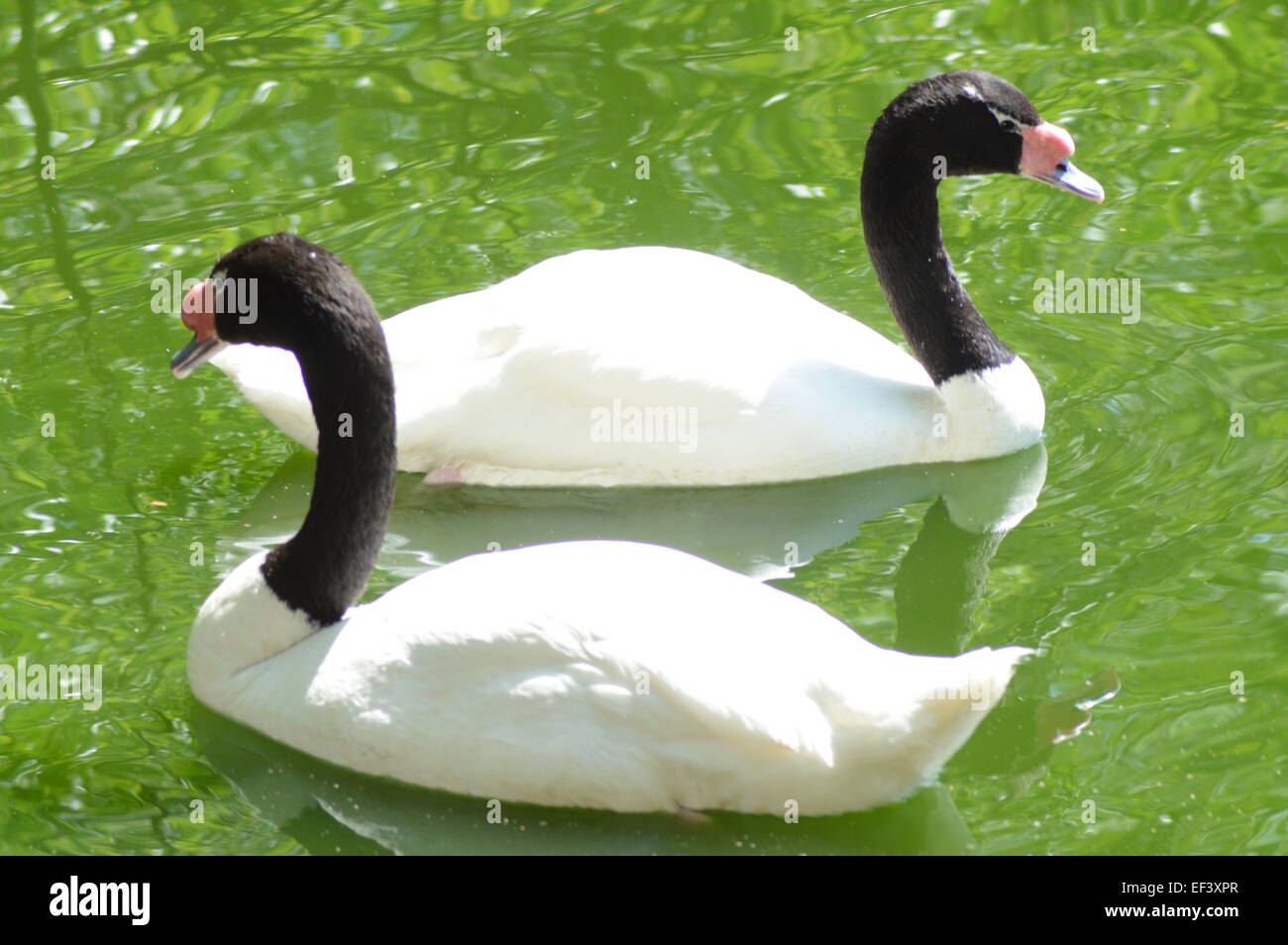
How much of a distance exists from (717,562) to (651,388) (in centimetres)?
59

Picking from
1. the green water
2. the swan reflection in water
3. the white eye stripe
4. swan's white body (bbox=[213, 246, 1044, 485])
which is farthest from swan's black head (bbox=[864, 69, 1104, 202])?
the swan reflection in water

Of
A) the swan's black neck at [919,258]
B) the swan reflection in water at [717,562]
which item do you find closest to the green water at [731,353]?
the swan reflection in water at [717,562]

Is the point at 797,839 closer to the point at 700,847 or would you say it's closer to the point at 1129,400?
the point at 700,847

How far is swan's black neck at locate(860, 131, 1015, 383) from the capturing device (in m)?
6.93

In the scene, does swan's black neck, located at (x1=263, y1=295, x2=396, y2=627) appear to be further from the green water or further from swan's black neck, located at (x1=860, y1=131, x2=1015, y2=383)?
swan's black neck, located at (x1=860, y1=131, x2=1015, y2=383)

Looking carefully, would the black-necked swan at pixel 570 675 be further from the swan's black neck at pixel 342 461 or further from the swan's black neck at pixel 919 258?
the swan's black neck at pixel 919 258

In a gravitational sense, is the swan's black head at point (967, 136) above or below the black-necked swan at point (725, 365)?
above

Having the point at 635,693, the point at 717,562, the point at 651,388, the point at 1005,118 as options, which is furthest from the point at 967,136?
the point at 635,693

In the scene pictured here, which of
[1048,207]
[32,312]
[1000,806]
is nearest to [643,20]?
[1048,207]

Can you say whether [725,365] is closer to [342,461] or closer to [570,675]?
[342,461]

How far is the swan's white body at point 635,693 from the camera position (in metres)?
4.73

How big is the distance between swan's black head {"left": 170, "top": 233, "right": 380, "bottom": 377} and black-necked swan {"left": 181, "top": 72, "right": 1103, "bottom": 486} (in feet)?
4.28

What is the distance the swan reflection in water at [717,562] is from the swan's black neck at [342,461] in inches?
16.7
